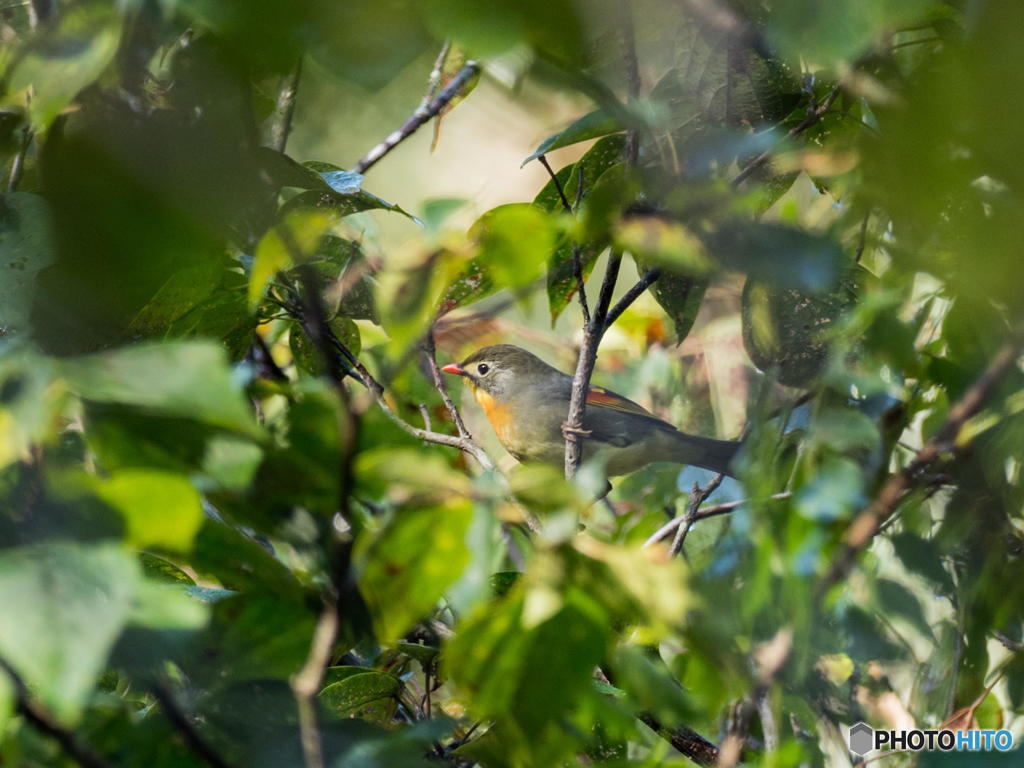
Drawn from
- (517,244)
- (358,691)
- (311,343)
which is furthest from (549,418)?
(517,244)

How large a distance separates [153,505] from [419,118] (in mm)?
2209

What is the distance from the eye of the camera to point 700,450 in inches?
155

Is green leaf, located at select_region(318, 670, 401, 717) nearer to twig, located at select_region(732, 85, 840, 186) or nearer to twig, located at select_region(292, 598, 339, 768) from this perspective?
twig, located at select_region(292, 598, 339, 768)

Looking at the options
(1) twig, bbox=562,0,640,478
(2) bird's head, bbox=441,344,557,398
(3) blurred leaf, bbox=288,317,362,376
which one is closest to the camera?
(1) twig, bbox=562,0,640,478

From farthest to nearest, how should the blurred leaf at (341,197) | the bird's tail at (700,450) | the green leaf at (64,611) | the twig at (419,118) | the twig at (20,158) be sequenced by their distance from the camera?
the bird's tail at (700,450)
the twig at (419,118)
the blurred leaf at (341,197)
the twig at (20,158)
the green leaf at (64,611)

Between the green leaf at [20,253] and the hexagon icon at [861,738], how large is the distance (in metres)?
1.84

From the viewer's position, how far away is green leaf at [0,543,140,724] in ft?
1.86

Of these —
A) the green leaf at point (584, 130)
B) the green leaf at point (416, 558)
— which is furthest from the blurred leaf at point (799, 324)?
the green leaf at point (416, 558)

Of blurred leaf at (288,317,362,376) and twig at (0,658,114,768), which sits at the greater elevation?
twig at (0,658,114,768)

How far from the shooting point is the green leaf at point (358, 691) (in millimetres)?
1541

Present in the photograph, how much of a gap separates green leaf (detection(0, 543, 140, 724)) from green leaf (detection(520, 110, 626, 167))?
0.89 meters

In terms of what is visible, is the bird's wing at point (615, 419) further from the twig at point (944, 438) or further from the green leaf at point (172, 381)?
the green leaf at point (172, 381)

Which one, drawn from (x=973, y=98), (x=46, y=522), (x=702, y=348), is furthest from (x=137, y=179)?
(x=702, y=348)

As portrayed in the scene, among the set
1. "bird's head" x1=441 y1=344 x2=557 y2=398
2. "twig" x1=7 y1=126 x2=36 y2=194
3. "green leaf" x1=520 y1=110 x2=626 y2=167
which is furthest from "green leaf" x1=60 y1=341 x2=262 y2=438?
"bird's head" x1=441 y1=344 x2=557 y2=398
